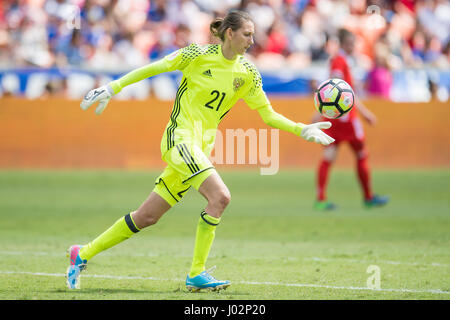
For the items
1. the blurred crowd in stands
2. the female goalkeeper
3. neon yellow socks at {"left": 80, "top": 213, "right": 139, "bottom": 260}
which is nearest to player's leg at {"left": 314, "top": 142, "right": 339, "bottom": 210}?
the blurred crowd in stands

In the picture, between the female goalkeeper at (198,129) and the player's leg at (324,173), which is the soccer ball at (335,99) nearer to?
the female goalkeeper at (198,129)

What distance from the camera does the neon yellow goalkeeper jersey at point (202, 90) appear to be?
7.37m

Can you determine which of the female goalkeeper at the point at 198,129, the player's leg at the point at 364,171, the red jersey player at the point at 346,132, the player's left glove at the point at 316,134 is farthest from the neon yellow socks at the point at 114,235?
the player's leg at the point at 364,171

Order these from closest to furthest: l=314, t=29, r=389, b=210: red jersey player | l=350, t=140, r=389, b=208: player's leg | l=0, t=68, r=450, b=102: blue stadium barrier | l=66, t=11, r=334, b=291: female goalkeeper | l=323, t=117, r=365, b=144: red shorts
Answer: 1. l=66, t=11, r=334, b=291: female goalkeeper
2. l=314, t=29, r=389, b=210: red jersey player
3. l=323, t=117, r=365, b=144: red shorts
4. l=350, t=140, r=389, b=208: player's leg
5. l=0, t=68, r=450, b=102: blue stadium barrier

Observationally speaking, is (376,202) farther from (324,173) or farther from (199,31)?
(199,31)

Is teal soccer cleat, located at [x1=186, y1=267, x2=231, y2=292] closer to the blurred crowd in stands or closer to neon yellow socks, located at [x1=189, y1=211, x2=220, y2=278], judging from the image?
neon yellow socks, located at [x1=189, y1=211, x2=220, y2=278]

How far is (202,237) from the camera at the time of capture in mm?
7199

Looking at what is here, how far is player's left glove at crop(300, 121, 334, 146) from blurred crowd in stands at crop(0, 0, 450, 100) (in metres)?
11.8

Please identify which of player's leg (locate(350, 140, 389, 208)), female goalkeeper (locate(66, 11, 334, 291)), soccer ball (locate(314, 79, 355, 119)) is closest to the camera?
female goalkeeper (locate(66, 11, 334, 291))

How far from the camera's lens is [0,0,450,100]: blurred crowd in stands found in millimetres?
19766

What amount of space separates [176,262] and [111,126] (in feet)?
32.7

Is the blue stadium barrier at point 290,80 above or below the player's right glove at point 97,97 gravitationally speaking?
above

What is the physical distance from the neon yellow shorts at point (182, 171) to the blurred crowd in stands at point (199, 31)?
11.9m
